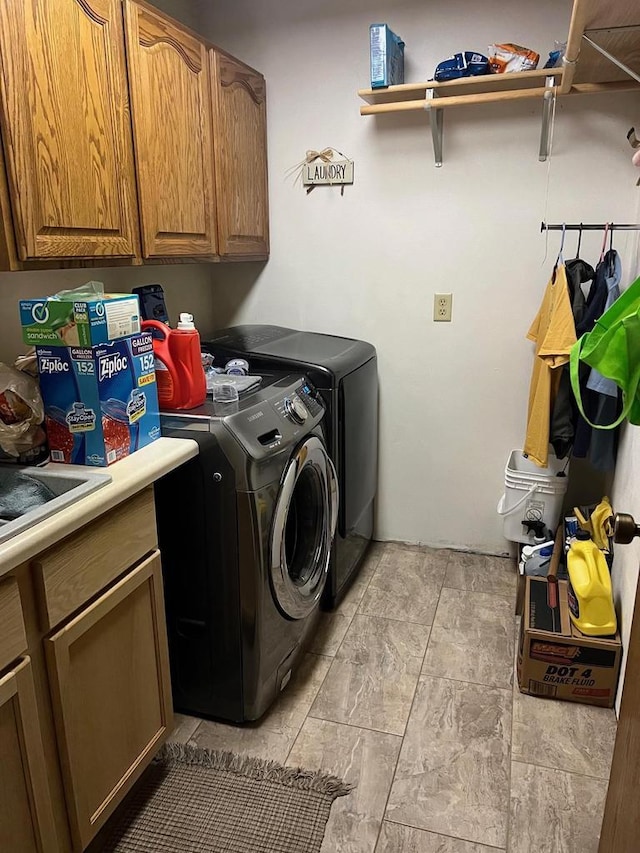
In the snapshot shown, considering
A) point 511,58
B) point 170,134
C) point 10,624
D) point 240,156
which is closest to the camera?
point 10,624

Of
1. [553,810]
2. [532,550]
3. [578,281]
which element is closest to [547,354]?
[578,281]

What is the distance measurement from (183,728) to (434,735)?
2.38 feet

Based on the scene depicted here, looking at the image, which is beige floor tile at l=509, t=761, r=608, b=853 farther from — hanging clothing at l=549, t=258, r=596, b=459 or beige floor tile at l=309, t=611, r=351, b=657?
hanging clothing at l=549, t=258, r=596, b=459

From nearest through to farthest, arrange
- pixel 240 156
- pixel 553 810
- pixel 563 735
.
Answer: pixel 553 810, pixel 563 735, pixel 240 156

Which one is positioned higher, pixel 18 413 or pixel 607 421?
pixel 18 413

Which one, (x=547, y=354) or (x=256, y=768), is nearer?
(x=256, y=768)

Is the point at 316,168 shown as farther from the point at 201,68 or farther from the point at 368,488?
the point at 368,488

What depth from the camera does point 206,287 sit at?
9.17 feet

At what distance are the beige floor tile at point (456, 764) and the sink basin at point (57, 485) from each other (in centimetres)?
108

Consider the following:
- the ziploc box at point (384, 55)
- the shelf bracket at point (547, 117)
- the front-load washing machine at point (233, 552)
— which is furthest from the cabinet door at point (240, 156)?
the shelf bracket at point (547, 117)

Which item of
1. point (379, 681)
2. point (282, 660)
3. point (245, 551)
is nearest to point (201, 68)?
point (245, 551)

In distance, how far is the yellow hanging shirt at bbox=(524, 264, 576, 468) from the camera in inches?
83.7

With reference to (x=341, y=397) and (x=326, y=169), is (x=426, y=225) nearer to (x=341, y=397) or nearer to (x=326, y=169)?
(x=326, y=169)

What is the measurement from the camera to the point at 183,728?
5.94 ft
